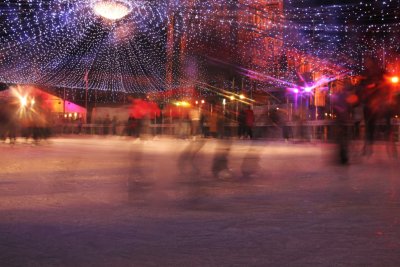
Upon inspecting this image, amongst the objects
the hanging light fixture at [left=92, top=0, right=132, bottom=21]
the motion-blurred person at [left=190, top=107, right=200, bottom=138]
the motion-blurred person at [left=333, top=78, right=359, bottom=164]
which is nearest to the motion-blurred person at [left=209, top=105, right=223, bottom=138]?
the motion-blurred person at [left=333, top=78, right=359, bottom=164]

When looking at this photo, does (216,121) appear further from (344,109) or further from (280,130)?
(280,130)

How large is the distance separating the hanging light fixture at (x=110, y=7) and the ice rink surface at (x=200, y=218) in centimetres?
586

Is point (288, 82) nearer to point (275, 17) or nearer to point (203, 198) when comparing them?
point (275, 17)

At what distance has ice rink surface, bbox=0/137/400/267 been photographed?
3547 millimetres

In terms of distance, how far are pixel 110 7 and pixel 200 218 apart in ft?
31.9

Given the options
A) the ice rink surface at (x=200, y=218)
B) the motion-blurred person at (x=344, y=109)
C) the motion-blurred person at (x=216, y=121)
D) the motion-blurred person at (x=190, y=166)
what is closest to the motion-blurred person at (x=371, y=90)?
the motion-blurred person at (x=344, y=109)

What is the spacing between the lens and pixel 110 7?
524 inches

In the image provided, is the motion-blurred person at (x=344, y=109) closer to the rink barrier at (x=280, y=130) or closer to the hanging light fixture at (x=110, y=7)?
the hanging light fixture at (x=110, y=7)

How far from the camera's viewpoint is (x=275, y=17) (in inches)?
685

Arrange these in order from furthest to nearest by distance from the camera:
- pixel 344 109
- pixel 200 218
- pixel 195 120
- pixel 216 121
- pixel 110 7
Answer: pixel 195 120 → pixel 110 7 → pixel 216 121 → pixel 344 109 → pixel 200 218

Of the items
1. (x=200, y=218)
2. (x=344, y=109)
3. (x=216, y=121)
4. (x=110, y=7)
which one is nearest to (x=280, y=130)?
(x=110, y=7)

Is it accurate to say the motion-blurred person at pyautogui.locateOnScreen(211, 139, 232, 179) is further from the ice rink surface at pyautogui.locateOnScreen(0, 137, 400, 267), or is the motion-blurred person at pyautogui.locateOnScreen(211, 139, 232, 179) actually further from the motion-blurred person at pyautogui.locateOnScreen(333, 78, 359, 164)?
the motion-blurred person at pyautogui.locateOnScreen(333, 78, 359, 164)

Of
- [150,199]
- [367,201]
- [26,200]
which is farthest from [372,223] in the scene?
[26,200]

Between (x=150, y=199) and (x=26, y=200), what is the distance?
1443 millimetres
